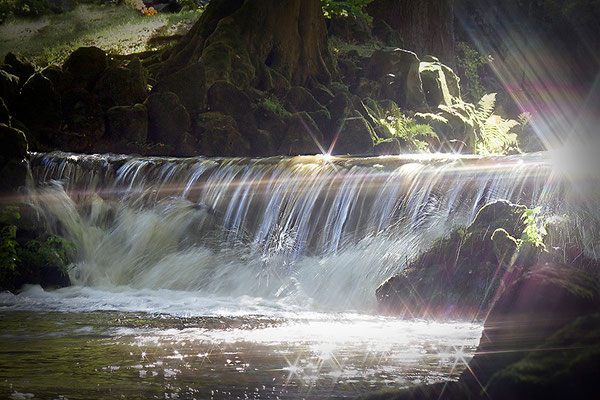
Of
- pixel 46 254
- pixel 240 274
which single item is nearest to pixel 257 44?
pixel 240 274

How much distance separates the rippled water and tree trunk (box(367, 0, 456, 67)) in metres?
19.4

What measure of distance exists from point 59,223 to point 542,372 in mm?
8891

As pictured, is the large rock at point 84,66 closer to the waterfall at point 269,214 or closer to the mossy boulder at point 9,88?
the mossy boulder at point 9,88

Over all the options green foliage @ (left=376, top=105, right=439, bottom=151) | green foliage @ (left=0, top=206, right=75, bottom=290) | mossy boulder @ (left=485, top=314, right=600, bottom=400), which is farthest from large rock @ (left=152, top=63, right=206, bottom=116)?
mossy boulder @ (left=485, top=314, right=600, bottom=400)

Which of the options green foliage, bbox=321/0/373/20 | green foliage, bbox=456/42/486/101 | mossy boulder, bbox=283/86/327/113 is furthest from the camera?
green foliage, bbox=456/42/486/101

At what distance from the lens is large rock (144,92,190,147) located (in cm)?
1419

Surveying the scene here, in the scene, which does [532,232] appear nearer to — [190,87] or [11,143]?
[11,143]

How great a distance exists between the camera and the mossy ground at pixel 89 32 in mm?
24562

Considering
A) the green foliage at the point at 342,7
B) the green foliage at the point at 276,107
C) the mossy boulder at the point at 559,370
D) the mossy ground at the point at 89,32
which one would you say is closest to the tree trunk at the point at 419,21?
the green foliage at the point at 342,7

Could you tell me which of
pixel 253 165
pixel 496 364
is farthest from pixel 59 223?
pixel 496 364

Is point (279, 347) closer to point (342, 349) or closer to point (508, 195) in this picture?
point (342, 349)

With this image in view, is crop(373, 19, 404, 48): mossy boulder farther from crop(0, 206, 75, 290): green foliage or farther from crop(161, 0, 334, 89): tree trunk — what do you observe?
crop(0, 206, 75, 290): green foliage

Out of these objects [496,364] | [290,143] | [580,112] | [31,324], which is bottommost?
[580,112]

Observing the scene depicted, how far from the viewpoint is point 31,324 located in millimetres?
6020
